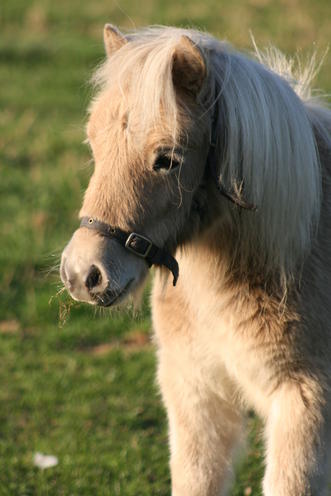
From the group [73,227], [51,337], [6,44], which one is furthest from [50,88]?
[51,337]

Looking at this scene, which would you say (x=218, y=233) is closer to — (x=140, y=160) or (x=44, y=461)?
(x=140, y=160)

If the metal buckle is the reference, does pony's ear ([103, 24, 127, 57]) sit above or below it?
above

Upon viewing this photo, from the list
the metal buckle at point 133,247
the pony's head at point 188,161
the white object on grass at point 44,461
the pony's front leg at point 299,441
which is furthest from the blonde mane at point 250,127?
the white object on grass at point 44,461

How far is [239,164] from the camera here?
365 centimetres

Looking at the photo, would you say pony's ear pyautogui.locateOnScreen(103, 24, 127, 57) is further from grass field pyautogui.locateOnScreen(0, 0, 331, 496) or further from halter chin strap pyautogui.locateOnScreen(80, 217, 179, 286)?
halter chin strap pyautogui.locateOnScreen(80, 217, 179, 286)

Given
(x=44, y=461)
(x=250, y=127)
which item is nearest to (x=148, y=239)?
(x=250, y=127)

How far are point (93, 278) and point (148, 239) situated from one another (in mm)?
262

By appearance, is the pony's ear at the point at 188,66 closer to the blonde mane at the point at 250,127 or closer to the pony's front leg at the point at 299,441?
the blonde mane at the point at 250,127

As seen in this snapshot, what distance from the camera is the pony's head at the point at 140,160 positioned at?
348 cm

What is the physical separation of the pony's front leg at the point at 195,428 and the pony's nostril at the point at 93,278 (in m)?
0.91

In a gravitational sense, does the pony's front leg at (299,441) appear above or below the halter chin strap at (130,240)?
below

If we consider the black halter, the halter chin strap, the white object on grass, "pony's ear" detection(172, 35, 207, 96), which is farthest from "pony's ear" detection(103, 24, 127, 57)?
the white object on grass

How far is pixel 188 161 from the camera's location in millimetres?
3604

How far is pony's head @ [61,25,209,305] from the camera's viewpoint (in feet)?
11.4
